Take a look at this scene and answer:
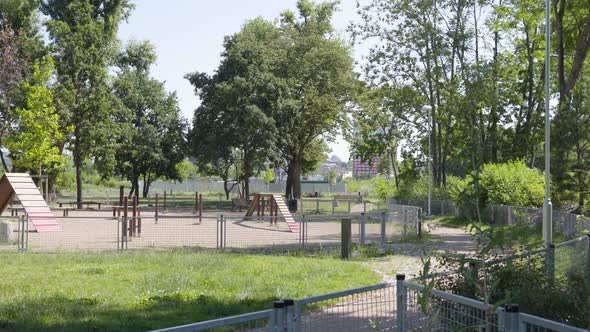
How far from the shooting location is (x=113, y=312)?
9.95 meters

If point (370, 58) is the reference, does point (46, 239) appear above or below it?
below

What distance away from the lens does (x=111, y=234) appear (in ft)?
78.0

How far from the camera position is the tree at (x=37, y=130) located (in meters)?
47.4

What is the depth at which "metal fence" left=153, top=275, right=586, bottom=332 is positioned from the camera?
15.4 feet

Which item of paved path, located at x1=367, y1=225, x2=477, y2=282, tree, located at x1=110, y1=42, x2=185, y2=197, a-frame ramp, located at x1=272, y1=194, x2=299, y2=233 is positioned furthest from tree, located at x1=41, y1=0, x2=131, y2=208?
paved path, located at x1=367, y1=225, x2=477, y2=282

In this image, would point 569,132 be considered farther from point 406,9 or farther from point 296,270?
point 406,9

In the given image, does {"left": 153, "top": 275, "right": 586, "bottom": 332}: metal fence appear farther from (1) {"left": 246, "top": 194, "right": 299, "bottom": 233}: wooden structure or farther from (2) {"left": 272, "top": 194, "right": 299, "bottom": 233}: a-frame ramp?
(2) {"left": 272, "top": 194, "right": 299, "bottom": 233}: a-frame ramp

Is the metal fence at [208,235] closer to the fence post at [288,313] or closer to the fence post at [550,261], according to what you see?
the fence post at [550,261]

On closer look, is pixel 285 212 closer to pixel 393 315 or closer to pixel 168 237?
pixel 168 237

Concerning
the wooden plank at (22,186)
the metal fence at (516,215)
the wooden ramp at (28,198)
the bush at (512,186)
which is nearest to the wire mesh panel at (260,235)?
the metal fence at (516,215)

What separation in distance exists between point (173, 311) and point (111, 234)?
47.3 ft

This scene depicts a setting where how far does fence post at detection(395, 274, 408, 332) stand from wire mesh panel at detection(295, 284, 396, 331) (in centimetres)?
14

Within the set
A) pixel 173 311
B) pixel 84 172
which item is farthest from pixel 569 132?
pixel 84 172

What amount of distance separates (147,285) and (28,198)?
1404cm
